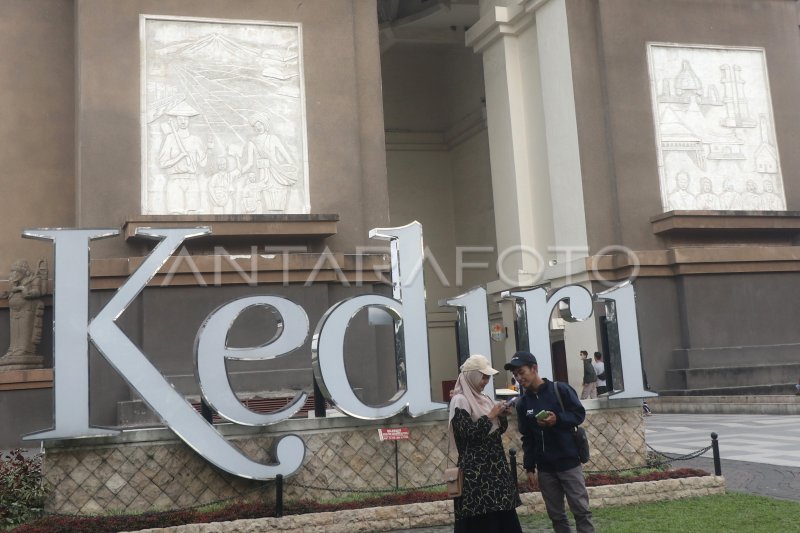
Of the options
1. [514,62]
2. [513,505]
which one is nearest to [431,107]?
[514,62]

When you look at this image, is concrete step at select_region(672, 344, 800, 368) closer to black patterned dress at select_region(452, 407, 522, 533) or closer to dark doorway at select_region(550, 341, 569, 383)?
dark doorway at select_region(550, 341, 569, 383)

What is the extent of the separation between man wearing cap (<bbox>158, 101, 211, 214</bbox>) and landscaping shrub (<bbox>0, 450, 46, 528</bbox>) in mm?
9979

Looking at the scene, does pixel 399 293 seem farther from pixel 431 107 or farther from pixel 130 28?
pixel 431 107

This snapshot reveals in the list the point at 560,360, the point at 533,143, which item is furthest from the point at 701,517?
the point at 533,143

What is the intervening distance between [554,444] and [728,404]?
13.2 m

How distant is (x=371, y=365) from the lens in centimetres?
1911

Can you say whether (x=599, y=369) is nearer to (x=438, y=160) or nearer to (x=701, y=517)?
(x=701, y=517)

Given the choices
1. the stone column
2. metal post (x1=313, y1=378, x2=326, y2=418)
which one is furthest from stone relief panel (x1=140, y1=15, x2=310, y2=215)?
metal post (x1=313, y1=378, x2=326, y2=418)

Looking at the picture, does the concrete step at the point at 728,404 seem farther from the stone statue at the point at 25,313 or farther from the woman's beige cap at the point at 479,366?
the stone statue at the point at 25,313

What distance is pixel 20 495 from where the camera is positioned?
866cm

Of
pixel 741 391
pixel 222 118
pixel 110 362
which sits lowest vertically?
pixel 741 391

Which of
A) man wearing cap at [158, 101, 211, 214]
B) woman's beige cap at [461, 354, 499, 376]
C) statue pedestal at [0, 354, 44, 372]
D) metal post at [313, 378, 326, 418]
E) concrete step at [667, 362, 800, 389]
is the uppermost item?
man wearing cap at [158, 101, 211, 214]

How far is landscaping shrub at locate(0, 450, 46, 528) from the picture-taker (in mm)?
8352

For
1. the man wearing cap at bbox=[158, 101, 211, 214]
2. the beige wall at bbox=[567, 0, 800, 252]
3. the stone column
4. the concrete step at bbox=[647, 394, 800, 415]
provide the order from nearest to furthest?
the concrete step at bbox=[647, 394, 800, 415], the man wearing cap at bbox=[158, 101, 211, 214], the beige wall at bbox=[567, 0, 800, 252], the stone column
